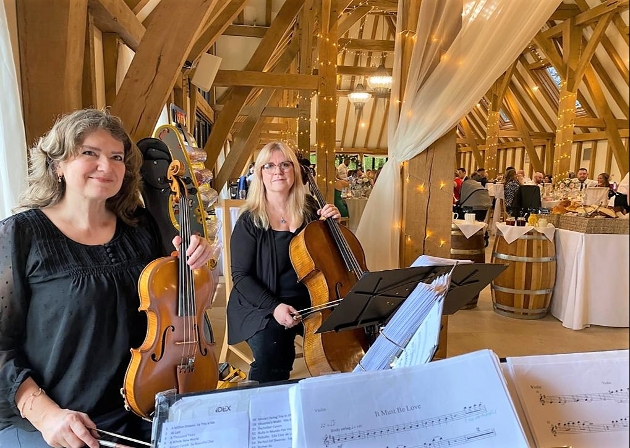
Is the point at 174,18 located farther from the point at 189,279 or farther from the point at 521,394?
the point at 521,394

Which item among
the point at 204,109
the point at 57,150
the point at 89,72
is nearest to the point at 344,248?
the point at 57,150

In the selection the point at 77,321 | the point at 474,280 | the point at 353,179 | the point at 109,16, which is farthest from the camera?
the point at 353,179

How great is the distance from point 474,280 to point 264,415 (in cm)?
92

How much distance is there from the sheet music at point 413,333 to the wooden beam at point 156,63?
6.33 ft

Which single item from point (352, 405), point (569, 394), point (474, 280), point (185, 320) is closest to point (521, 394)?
point (569, 394)

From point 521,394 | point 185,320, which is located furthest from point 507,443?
point 185,320

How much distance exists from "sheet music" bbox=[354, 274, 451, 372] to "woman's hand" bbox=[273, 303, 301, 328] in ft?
2.86

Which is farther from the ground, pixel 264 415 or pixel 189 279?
pixel 189 279

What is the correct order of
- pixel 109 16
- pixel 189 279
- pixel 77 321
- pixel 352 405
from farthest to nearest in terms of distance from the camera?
pixel 109 16
pixel 189 279
pixel 77 321
pixel 352 405

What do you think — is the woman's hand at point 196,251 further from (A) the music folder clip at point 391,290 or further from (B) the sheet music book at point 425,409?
(B) the sheet music book at point 425,409

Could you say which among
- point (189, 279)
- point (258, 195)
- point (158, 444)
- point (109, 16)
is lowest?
point (158, 444)

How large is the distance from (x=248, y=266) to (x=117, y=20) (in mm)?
1612

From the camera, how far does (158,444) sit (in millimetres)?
743

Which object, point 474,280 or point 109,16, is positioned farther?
point 109,16
